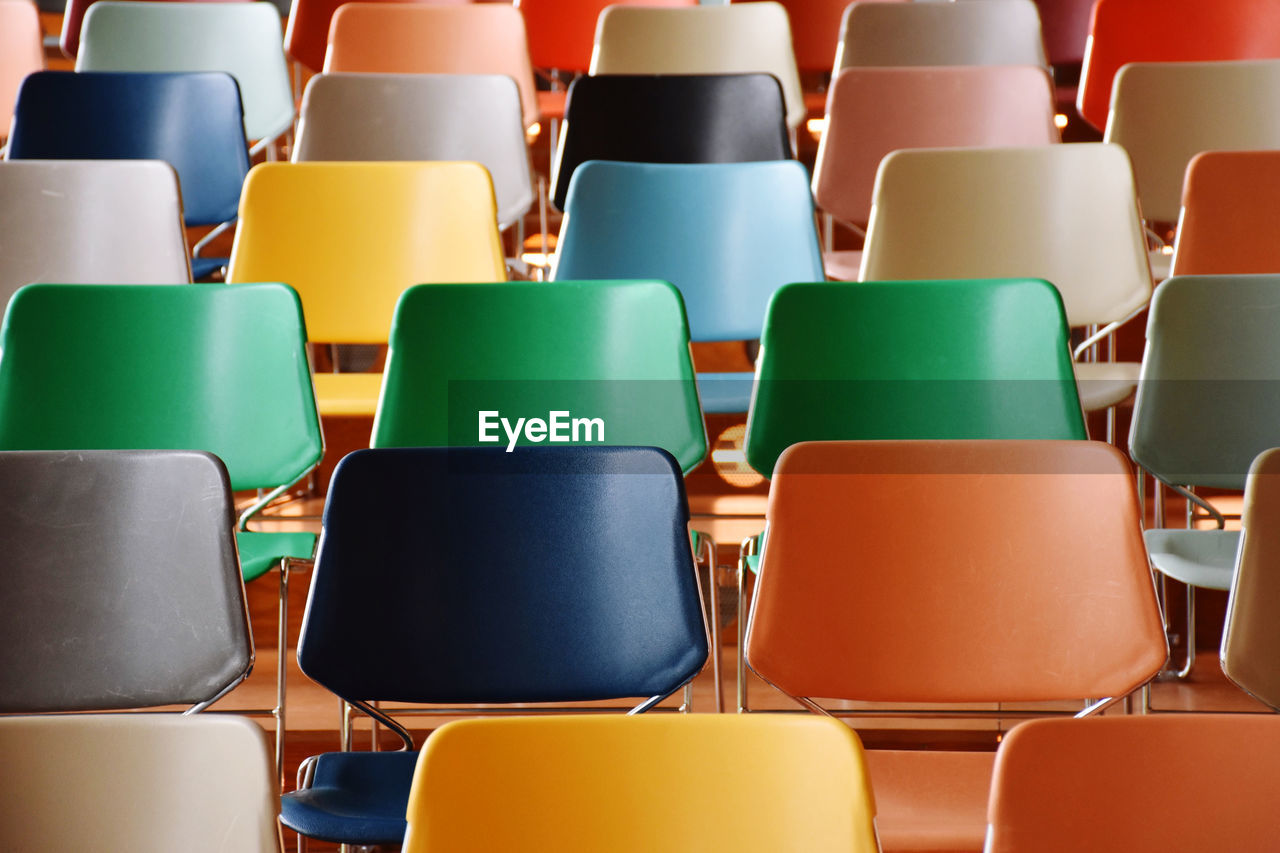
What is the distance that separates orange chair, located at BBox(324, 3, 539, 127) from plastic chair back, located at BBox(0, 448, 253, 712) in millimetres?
2484

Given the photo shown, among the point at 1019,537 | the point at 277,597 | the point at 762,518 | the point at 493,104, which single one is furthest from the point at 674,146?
the point at 1019,537

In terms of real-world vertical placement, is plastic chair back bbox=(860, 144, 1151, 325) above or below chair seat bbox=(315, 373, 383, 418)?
above

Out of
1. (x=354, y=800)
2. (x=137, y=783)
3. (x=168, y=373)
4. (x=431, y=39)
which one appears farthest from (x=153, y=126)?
(x=137, y=783)

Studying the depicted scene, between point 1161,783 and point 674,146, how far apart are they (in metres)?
2.50

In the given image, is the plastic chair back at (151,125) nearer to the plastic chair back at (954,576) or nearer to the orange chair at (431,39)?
the orange chair at (431,39)

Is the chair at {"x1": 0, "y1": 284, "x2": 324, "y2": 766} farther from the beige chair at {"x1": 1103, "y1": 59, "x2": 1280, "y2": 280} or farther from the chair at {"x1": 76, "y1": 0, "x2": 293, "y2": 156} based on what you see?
the beige chair at {"x1": 1103, "y1": 59, "x2": 1280, "y2": 280}

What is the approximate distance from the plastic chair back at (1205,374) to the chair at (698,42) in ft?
5.84

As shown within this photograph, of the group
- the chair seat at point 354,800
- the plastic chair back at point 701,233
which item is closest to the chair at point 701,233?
the plastic chair back at point 701,233

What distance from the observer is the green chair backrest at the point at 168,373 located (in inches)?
93.7

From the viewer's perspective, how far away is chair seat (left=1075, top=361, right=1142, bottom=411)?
278cm

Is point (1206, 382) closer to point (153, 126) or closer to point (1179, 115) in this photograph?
point (1179, 115)

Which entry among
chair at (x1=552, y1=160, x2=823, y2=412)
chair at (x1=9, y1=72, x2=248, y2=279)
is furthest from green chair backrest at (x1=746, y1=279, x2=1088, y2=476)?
chair at (x1=9, y1=72, x2=248, y2=279)

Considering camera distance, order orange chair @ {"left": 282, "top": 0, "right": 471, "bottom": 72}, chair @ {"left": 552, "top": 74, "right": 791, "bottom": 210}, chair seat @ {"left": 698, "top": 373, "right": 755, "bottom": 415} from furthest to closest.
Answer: orange chair @ {"left": 282, "top": 0, "right": 471, "bottom": 72} < chair @ {"left": 552, "top": 74, "right": 791, "bottom": 210} < chair seat @ {"left": 698, "top": 373, "right": 755, "bottom": 415}

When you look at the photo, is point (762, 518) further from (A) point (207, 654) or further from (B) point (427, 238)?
(A) point (207, 654)
